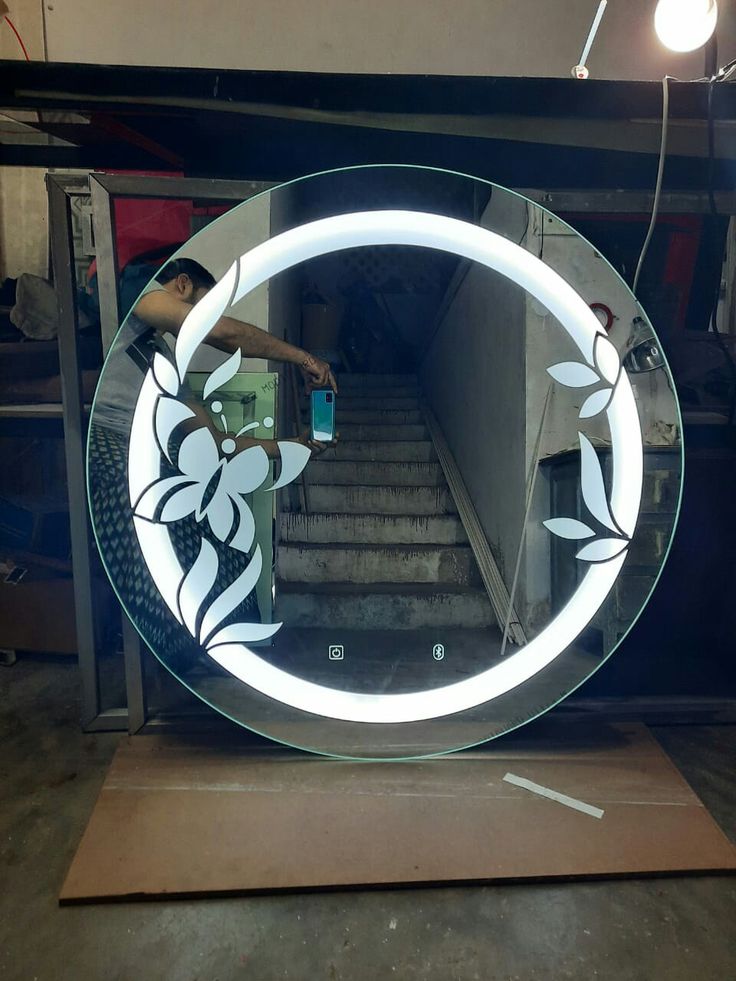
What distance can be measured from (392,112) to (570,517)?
83 cm

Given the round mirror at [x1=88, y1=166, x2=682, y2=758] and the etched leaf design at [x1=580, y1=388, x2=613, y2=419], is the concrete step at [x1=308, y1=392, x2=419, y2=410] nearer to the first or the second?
the round mirror at [x1=88, y1=166, x2=682, y2=758]

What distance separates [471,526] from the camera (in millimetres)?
1261

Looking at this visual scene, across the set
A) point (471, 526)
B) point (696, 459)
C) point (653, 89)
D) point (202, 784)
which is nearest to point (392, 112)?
point (653, 89)

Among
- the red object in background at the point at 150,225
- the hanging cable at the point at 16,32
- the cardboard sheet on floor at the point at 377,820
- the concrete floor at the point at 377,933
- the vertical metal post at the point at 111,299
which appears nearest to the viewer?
the concrete floor at the point at 377,933

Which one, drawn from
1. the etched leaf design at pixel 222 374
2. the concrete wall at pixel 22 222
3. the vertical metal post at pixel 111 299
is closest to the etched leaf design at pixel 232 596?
the vertical metal post at pixel 111 299

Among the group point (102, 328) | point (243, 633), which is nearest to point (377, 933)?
point (243, 633)

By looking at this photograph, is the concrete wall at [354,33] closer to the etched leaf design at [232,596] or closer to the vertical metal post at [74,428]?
the vertical metal post at [74,428]

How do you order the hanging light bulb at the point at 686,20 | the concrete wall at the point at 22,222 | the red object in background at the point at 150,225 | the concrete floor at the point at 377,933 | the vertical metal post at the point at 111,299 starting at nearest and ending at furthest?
the concrete floor at the point at 377,933, the hanging light bulb at the point at 686,20, the vertical metal post at the point at 111,299, the red object in background at the point at 150,225, the concrete wall at the point at 22,222

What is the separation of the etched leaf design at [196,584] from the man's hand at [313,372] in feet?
1.23

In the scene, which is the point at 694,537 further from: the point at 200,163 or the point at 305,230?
the point at 200,163

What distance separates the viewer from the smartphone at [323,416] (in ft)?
3.91

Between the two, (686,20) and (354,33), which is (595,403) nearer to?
(686,20)

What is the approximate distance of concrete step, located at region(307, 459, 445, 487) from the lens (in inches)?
47.8

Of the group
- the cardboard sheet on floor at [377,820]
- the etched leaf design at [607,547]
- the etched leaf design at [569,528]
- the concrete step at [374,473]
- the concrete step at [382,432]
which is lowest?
the cardboard sheet on floor at [377,820]
